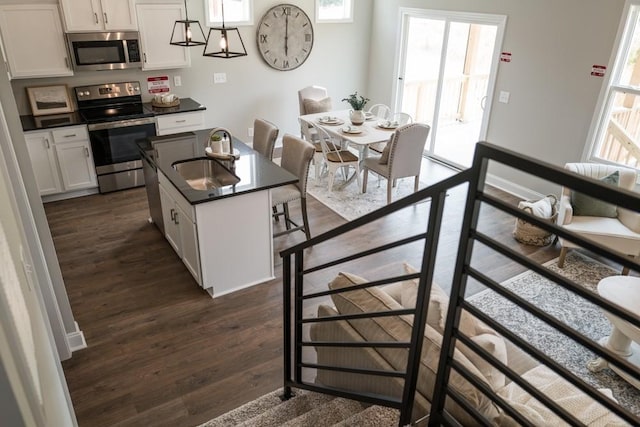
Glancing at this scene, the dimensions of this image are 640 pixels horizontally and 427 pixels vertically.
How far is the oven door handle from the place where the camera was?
5.59 m

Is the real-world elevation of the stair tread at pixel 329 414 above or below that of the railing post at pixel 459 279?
below

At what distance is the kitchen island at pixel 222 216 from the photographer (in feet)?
12.6

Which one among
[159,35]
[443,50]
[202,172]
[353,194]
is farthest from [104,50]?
[443,50]

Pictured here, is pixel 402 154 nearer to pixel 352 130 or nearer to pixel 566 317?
pixel 352 130

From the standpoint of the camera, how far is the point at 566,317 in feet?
13.1

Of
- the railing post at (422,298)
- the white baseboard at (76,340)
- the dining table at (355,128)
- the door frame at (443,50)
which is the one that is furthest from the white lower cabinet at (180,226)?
the door frame at (443,50)

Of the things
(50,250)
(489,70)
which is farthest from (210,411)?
(489,70)

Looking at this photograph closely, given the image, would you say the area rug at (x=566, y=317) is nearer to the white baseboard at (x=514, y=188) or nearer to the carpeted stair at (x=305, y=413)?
the white baseboard at (x=514, y=188)

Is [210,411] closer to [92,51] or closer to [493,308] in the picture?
[493,308]

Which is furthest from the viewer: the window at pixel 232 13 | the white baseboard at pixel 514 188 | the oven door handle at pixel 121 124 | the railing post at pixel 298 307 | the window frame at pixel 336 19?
the window frame at pixel 336 19

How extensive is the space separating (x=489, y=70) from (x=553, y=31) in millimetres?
1046

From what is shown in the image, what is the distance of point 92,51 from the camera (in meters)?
5.59

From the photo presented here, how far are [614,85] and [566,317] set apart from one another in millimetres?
2605

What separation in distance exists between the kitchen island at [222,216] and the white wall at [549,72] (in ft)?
11.1
